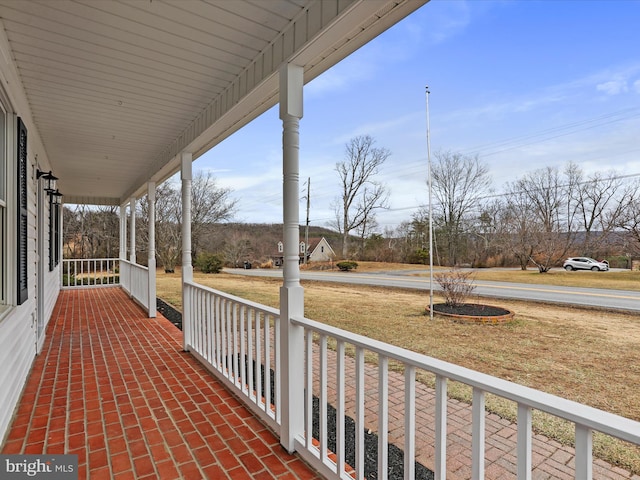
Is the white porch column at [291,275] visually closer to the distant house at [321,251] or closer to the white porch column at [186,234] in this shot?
the white porch column at [186,234]

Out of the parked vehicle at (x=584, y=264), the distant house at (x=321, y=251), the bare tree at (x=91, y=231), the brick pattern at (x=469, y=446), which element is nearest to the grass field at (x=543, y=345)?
the brick pattern at (x=469, y=446)

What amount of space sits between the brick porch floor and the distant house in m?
15.7

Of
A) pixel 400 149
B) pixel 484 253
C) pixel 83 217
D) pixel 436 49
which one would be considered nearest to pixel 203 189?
pixel 83 217

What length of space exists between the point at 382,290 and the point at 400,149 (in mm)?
11646

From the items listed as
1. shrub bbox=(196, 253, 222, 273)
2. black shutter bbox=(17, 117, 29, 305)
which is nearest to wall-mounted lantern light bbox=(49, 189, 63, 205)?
black shutter bbox=(17, 117, 29, 305)

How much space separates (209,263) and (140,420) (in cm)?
1397

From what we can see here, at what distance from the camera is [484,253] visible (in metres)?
12.9

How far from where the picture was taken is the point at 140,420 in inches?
91.0

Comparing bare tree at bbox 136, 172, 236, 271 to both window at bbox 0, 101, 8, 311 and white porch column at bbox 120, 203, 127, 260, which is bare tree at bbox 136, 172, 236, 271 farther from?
window at bbox 0, 101, 8, 311

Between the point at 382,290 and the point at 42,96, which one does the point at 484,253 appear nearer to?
the point at 382,290

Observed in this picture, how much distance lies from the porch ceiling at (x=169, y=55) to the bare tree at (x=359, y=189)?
15.8 m

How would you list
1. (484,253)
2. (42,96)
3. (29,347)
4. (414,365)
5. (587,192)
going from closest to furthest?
(414,365), (42,96), (29,347), (587,192), (484,253)

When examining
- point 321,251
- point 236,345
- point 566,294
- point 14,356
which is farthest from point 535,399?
point 321,251
